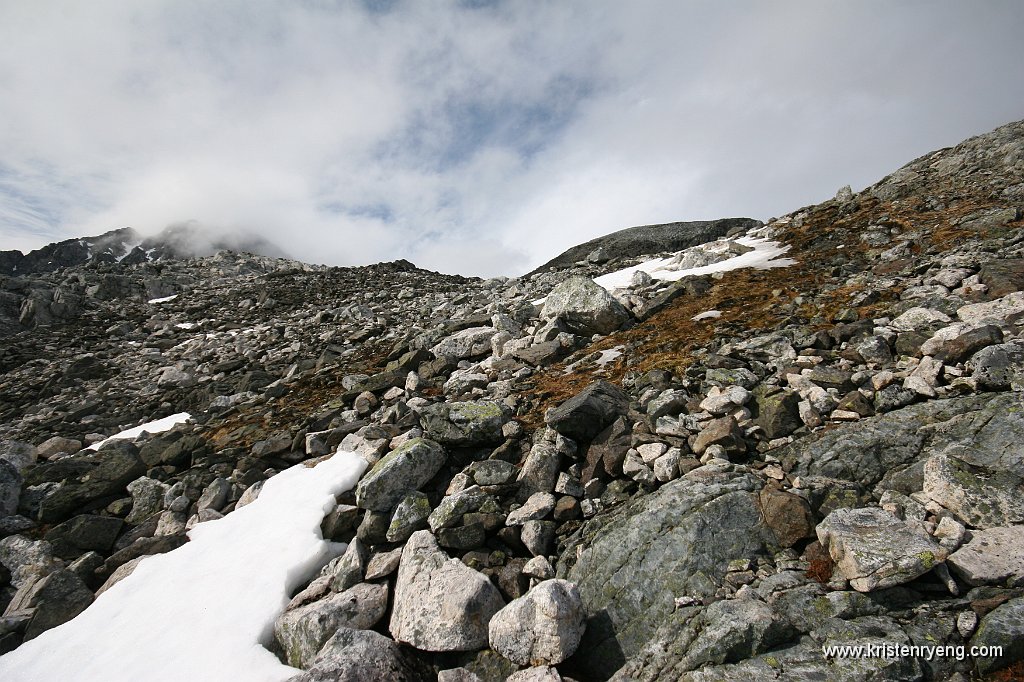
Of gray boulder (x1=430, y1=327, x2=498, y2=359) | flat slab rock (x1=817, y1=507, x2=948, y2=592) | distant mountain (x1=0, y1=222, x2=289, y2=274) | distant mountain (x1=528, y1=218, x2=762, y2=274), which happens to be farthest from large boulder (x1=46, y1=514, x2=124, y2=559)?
distant mountain (x1=0, y1=222, x2=289, y2=274)

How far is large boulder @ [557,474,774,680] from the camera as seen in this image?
15.3 ft

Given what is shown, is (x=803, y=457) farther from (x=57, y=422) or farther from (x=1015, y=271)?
(x=57, y=422)

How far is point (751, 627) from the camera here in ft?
13.0

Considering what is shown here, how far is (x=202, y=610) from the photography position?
6.24m

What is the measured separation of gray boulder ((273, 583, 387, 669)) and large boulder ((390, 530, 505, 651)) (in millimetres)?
314

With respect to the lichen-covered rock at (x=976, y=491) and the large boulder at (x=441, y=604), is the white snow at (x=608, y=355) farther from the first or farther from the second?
the lichen-covered rock at (x=976, y=491)

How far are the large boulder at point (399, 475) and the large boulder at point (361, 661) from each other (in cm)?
206

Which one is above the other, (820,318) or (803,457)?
(820,318)

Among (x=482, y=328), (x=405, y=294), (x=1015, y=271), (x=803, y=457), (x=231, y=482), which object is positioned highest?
(x=405, y=294)

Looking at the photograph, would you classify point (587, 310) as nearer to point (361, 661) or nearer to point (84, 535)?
point (361, 661)

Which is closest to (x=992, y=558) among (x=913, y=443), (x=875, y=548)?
(x=875, y=548)

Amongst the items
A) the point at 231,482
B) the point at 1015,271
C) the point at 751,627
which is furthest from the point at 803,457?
the point at 231,482

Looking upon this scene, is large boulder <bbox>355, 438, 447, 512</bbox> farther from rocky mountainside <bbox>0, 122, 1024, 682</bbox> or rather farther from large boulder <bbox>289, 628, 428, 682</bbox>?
large boulder <bbox>289, 628, 428, 682</bbox>

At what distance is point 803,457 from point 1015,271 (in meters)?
7.43
